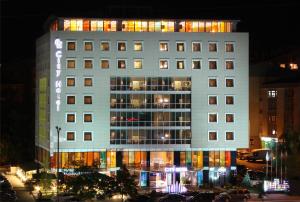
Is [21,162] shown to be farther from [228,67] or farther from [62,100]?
[228,67]

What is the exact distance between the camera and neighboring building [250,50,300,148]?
219ft

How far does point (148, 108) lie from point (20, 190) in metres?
11.5

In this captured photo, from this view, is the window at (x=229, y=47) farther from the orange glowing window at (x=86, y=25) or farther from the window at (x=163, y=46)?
the orange glowing window at (x=86, y=25)

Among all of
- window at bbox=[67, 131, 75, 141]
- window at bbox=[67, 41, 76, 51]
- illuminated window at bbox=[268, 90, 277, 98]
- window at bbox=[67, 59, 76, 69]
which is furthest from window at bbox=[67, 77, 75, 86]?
illuminated window at bbox=[268, 90, 277, 98]

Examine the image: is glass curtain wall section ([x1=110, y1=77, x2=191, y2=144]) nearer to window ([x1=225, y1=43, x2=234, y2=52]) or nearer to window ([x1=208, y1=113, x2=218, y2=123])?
window ([x1=208, y1=113, x2=218, y2=123])

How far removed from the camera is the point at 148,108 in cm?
5484

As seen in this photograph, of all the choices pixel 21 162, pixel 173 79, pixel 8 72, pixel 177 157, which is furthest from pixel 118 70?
pixel 8 72

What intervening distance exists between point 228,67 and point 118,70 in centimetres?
835

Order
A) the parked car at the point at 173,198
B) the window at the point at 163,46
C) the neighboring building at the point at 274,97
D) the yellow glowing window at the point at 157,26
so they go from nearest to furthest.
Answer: the parked car at the point at 173,198, the window at the point at 163,46, the yellow glowing window at the point at 157,26, the neighboring building at the point at 274,97

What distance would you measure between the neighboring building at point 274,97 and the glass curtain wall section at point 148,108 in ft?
45.0

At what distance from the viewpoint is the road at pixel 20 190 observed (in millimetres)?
45500

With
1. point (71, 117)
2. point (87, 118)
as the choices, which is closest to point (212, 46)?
point (87, 118)

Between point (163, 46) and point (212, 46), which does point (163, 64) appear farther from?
point (212, 46)

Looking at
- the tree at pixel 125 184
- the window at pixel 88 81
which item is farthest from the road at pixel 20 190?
the window at pixel 88 81
